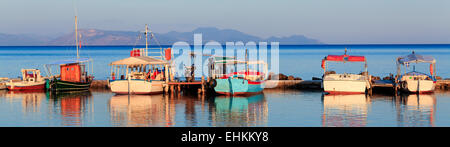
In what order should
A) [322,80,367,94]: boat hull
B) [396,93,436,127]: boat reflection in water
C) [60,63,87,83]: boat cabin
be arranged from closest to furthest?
[396,93,436,127]: boat reflection in water → [322,80,367,94]: boat hull → [60,63,87,83]: boat cabin

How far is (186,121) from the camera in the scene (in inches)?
1112

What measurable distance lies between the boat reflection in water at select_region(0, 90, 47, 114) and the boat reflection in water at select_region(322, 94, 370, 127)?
17.7 metres

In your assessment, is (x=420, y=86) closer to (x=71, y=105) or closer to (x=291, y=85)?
(x=291, y=85)

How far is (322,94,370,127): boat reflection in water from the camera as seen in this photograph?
27925mm

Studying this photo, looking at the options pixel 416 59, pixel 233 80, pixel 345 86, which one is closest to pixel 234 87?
pixel 233 80

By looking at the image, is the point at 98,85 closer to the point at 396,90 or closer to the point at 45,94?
the point at 45,94

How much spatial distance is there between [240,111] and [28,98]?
17010 mm

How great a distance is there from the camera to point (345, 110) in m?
32.7

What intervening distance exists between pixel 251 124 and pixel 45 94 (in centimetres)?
2217

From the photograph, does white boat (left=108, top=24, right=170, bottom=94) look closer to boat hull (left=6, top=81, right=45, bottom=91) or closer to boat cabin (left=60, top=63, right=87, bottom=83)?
boat cabin (left=60, top=63, right=87, bottom=83)

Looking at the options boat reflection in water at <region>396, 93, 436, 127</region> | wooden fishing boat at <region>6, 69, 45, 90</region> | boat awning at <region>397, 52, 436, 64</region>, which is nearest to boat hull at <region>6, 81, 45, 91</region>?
wooden fishing boat at <region>6, 69, 45, 90</region>

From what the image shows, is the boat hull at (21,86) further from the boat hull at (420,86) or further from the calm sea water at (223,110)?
the boat hull at (420,86)
